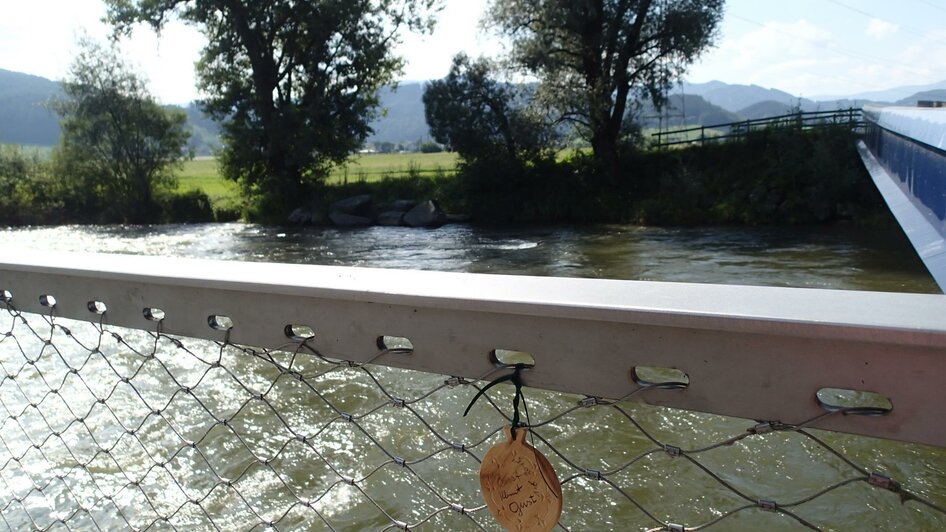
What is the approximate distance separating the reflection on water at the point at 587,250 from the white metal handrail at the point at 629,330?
1091cm

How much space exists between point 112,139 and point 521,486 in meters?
28.0

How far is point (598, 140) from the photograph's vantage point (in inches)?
851

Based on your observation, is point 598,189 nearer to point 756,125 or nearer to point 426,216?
point 426,216

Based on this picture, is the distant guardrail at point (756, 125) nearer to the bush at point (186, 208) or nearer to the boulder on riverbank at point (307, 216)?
the boulder on riverbank at point (307, 216)

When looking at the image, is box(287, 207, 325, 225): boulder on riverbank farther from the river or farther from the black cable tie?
the black cable tie

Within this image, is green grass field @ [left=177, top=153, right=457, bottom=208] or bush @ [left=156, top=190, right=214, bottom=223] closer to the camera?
green grass field @ [left=177, top=153, right=457, bottom=208]

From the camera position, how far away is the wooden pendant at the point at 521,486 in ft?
3.26

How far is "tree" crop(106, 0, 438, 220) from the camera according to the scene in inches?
926

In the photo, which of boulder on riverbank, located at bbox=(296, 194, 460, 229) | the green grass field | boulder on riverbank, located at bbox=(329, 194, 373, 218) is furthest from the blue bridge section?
the green grass field

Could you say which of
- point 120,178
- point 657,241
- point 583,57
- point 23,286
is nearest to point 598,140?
point 583,57

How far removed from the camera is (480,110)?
21.5 metres

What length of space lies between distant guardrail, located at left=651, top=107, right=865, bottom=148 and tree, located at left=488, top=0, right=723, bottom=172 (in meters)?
2.06

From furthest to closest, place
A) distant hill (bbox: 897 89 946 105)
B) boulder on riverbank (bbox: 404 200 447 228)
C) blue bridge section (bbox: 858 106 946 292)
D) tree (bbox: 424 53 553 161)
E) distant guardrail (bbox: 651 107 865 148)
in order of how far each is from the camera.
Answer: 1. tree (bbox: 424 53 553 161)
2. boulder on riverbank (bbox: 404 200 447 228)
3. distant guardrail (bbox: 651 107 865 148)
4. distant hill (bbox: 897 89 946 105)
5. blue bridge section (bbox: 858 106 946 292)

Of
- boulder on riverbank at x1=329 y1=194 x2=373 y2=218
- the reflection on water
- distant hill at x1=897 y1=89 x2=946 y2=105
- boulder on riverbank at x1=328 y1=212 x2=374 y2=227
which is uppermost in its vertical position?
distant hill at x1=897 y1=89 x2=946 y2=105
